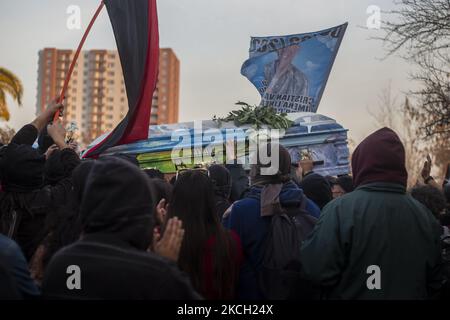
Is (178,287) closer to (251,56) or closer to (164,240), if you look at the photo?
(164,240)

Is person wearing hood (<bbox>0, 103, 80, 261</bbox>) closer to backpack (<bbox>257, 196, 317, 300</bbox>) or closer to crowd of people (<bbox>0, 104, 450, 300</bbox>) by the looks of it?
crowd of people (<bbox>0, 104, 450, 300</bbox>)

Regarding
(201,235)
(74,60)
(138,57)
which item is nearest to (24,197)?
(201,235)

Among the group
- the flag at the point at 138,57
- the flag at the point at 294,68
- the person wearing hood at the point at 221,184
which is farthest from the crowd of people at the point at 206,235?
the flag at the point at 294,68

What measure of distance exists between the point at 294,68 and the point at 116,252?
8062 mm

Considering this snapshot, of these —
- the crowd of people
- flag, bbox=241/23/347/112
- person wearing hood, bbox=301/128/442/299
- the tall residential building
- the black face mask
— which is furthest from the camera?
the tall residential building

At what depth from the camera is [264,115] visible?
929 centimetres

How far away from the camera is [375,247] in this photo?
3.13 m

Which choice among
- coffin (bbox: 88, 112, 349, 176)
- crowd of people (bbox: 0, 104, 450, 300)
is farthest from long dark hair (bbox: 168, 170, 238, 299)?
coffin (bbox: 88, 112, 349, 176)

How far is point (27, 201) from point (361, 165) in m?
2.25

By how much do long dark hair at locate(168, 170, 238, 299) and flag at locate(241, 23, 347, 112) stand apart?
642cm

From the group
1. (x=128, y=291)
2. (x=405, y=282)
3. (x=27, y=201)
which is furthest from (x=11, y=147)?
(x=405, y=282)

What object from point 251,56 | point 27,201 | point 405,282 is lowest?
point 405,282

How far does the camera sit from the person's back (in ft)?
7.06

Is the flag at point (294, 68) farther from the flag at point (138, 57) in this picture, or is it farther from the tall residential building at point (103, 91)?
the tall residential building at point (103, 91)
